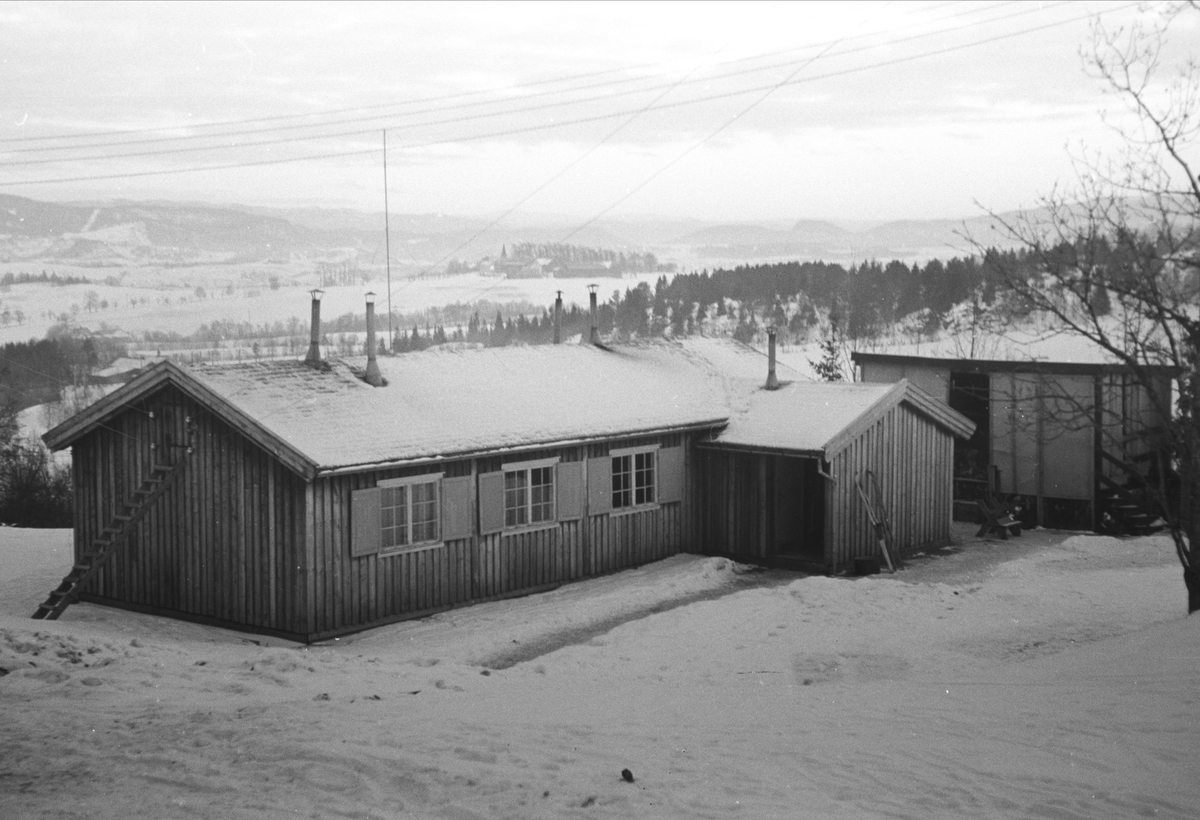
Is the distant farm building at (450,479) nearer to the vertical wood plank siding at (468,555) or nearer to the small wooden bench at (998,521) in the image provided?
the vertical wood plank siding at (468,555)

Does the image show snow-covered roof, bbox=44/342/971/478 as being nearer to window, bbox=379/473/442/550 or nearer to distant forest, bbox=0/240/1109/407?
window, bbox=379/473/442/550

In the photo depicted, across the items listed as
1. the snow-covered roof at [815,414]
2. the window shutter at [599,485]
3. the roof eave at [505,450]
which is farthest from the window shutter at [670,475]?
the window shutter at [599,485]

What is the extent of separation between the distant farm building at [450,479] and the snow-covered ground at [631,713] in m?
0.92

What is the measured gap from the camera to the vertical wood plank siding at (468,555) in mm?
16203

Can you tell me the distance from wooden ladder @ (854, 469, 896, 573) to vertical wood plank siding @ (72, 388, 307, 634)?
10371 millimetres

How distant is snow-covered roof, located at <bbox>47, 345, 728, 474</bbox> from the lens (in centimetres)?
1655

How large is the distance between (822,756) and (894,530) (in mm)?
14050

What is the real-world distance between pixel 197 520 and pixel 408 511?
3.02m

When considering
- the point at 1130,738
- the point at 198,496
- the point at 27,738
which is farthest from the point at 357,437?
the point at 1130,738

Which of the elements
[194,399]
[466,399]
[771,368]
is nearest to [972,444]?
[771,368]

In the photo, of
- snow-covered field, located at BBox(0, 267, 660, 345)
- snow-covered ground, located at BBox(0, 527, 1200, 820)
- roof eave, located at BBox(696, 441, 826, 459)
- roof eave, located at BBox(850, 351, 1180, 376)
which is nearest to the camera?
snow-covered ground, located at BBox(0, 527, 1200, 820)

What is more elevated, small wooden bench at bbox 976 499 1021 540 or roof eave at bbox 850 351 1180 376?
roof eave at bbox 850 351 1180 376

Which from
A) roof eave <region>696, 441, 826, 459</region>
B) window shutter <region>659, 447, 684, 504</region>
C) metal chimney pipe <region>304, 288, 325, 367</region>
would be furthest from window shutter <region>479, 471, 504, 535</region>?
roof eave <region>696, 441, 826, 459</region>

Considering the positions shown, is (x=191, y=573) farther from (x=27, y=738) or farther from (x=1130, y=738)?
(x=1130, y=738)
